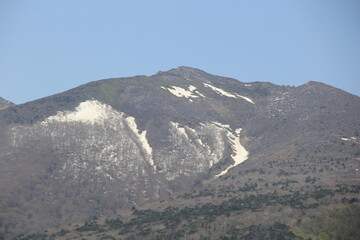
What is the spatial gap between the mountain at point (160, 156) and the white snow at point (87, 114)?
1.08 ft

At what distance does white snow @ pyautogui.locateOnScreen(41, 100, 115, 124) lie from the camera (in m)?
162

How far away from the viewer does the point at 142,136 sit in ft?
554

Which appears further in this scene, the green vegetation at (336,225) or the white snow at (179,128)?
the white snow at (179,128)

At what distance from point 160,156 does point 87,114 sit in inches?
1191

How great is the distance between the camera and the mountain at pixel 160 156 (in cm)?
11875

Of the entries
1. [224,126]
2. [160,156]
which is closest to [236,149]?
[224,126]

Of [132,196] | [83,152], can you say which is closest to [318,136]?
[132,196]

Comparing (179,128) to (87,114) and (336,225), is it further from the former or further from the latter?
(336,225)

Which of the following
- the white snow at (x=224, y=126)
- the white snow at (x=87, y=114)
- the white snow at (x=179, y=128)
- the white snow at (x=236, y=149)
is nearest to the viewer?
the white snow at (x=236, y=149)

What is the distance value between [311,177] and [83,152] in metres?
63.8

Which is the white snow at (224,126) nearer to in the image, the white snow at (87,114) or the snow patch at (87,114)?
the snow patch at (87,114)

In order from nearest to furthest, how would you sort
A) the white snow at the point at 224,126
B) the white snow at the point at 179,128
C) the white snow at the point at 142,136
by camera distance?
the white snow at the point at 142,136
the white snow at the point at 179,128
the white snow at the point at 224,126

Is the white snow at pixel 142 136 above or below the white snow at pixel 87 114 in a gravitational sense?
below

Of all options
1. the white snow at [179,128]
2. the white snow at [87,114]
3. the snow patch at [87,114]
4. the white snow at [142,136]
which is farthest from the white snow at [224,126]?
the white snow at [87,114]
